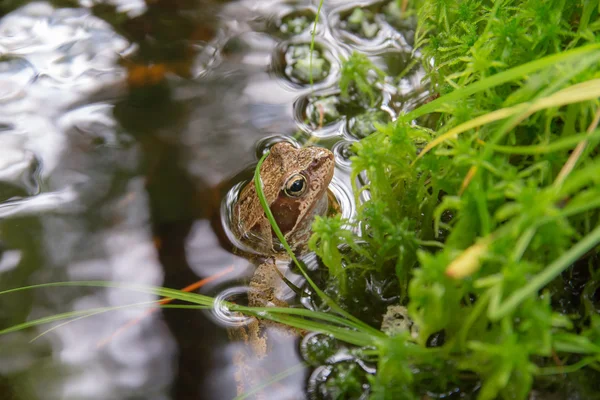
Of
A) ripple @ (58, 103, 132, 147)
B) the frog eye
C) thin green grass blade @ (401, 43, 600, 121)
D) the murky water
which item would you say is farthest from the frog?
thin green grass blade @ (401, 43, 600, 121)

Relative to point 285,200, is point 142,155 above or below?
below

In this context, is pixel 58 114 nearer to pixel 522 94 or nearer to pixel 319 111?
pixel 319 111

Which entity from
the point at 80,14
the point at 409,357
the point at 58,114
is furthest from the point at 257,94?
the point at 409,357

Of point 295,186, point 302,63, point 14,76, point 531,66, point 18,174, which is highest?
point 531,66

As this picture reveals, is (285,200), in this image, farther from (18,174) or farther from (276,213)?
(18,174)

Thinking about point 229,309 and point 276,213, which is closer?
point 229,309

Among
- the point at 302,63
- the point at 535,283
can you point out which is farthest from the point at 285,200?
the point at 535,283

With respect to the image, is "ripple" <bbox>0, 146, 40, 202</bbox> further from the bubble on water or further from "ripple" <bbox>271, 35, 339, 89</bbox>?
"ripple" <bbox>271, 35, 339, 89</bbox>
